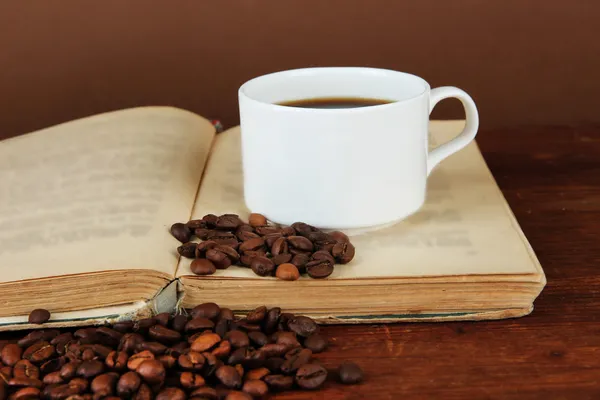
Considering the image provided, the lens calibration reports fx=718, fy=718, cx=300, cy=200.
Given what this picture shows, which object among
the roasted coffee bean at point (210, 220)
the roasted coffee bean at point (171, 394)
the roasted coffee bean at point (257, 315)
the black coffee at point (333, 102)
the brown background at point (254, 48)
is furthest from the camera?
the brown background at point (254, 48)

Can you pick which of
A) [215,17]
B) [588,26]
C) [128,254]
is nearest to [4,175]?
[128,254]

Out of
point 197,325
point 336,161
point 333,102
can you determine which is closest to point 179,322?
point 197,325

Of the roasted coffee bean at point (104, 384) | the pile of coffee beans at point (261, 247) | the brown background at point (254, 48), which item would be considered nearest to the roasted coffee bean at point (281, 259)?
the pile of coffee beans at point (261, 247)

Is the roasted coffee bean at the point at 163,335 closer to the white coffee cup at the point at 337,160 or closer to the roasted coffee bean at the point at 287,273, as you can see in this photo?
the roasted coffee bean at the point at 287,273

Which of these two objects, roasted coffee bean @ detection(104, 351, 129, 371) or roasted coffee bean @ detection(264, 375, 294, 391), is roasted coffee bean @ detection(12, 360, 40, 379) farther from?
roasted coffee bean @ detection(264, 375, 294, 391)

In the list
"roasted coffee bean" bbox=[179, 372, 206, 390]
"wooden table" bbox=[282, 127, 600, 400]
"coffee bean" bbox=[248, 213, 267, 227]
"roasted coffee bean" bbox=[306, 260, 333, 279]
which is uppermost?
"roasted coffee bean" bbox=[306, 260, 333, 279]

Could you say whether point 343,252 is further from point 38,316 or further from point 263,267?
point 38,316

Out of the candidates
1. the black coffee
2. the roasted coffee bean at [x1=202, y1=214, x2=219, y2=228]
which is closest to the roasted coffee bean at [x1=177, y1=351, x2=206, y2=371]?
the roasted coffee bean at [x1=202, y1=214, x2=219, y2=228]
